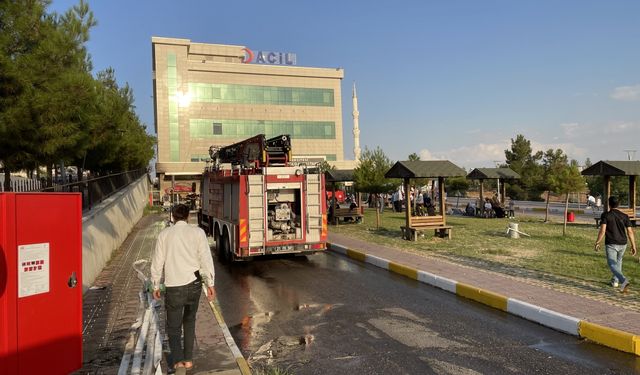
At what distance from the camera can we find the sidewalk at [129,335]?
521cm

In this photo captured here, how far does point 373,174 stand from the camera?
24078 millimetres

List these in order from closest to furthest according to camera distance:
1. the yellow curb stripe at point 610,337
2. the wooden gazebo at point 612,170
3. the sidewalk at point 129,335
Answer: the sidewalk at point 129,335, the yellow curb stripe at point 610,337, the wooden gazebo at point 612,170

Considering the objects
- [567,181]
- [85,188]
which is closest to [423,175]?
[567,181]

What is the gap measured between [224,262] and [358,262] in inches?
146

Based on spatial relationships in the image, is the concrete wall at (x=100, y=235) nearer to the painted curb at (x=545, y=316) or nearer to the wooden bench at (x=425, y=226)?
the painted curb at (x=545, y=316)

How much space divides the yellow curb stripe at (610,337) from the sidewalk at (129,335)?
4417mm

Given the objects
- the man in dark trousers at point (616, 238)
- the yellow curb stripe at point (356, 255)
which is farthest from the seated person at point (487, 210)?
the man in dark trousers at point (616, 238)

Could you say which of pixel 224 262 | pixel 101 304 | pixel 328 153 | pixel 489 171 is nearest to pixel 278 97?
pixel 328 153

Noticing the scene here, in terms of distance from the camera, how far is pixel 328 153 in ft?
241

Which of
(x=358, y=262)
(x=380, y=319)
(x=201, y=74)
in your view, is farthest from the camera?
(x=201, y=74)

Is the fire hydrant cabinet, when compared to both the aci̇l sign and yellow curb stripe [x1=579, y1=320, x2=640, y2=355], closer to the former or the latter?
yellow curb stripe [x1=579, y1=320, x2=640, y2=355]

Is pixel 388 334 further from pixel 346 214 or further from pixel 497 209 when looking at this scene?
pixel 497 209

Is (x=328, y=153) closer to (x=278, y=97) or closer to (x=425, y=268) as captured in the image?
(x=278, y=97)

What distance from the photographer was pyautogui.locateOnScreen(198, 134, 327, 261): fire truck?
38.6ft
